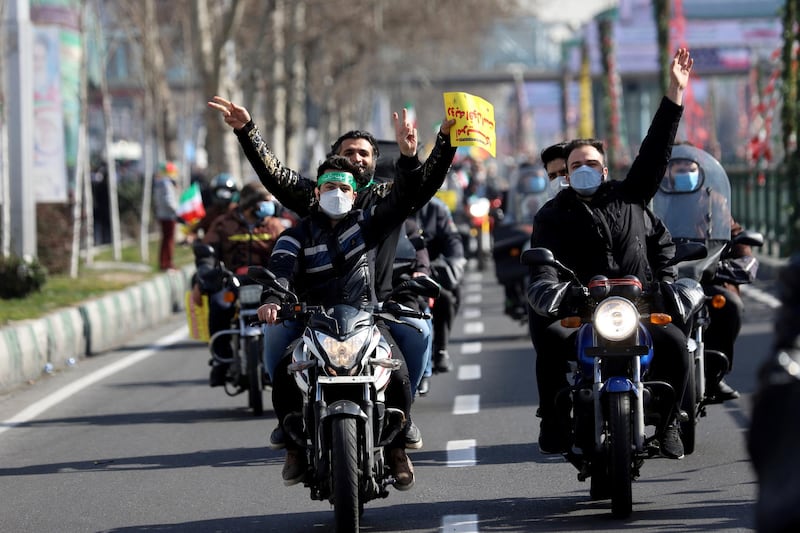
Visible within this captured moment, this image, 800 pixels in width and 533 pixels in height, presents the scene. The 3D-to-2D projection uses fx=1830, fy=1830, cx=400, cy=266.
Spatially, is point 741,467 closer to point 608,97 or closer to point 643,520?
point 643,520

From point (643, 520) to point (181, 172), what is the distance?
37047mm

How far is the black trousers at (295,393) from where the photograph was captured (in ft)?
23.8

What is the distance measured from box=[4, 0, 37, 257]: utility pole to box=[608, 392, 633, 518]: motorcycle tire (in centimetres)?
1311

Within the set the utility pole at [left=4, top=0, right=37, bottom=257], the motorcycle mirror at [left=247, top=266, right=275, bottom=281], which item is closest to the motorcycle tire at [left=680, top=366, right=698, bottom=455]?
the motorcycle mirror at [left=247, top=266, right=275, bottom=281]

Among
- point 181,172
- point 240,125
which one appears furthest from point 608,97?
point 240,125

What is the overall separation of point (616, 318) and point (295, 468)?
1402 mm

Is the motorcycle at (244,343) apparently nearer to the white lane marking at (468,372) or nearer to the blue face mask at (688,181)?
the white lane marking at (468,372)

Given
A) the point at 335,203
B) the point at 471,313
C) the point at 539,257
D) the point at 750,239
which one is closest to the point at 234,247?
the point at 750,239

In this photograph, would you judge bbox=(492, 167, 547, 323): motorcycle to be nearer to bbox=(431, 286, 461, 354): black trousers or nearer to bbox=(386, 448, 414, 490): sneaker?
bbox=(431, 286, 461, 354): black trousers

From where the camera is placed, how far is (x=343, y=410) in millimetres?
6688

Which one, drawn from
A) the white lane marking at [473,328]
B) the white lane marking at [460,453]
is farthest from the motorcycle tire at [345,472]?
the white lane marking at [473,328]

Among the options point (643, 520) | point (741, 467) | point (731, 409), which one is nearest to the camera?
point (643, 520)

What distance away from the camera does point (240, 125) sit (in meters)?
7.98

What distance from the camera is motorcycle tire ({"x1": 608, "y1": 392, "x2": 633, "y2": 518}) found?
7035 millimetres
